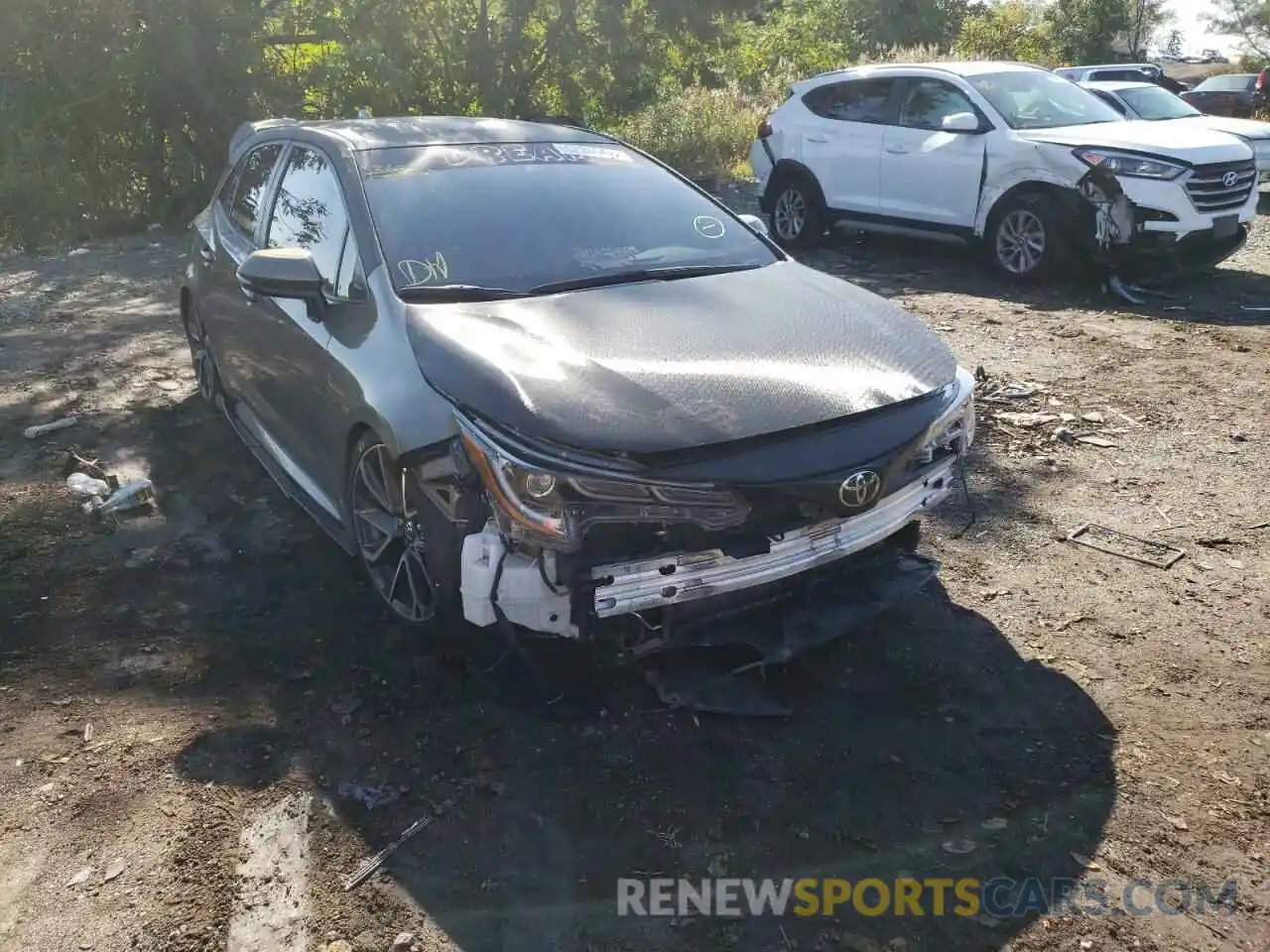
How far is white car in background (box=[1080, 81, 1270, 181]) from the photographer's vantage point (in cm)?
1128

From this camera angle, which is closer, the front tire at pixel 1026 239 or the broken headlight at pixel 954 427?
the broken headlight at pixel 954 427

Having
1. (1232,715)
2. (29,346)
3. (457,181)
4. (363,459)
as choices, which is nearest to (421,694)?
(363,459)

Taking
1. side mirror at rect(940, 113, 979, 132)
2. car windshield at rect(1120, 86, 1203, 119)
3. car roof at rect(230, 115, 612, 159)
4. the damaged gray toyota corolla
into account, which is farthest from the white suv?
car roof at rect(230, 115, 612, 159)

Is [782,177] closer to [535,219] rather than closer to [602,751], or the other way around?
[535,219]

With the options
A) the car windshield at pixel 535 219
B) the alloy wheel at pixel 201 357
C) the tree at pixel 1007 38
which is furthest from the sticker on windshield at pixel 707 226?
the tree at pixel 1007 38

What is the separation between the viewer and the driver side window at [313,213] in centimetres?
424

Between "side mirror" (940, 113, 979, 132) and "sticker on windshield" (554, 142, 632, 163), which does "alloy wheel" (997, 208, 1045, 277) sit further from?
"sticker on windshield" (554, 142, 632, 163)

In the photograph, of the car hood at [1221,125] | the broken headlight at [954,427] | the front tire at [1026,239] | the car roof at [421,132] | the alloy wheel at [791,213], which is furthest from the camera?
the alloy wheel at [791,213]

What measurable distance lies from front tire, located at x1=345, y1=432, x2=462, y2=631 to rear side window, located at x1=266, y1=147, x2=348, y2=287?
0.80 m

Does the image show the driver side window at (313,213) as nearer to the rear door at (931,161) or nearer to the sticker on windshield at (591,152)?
the sticker on windshield at (591,152)

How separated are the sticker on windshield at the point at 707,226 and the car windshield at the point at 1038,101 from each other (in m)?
5.79

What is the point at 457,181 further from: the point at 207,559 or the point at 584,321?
the point at 207,559

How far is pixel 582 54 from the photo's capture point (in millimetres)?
17641

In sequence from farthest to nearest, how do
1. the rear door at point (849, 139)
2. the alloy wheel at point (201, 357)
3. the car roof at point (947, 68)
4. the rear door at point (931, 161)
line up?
the rear door at point (849, 139), the car roof at point (947, 68), the rear door at point (931, 161), the alloy wheel at point (201, 357)
